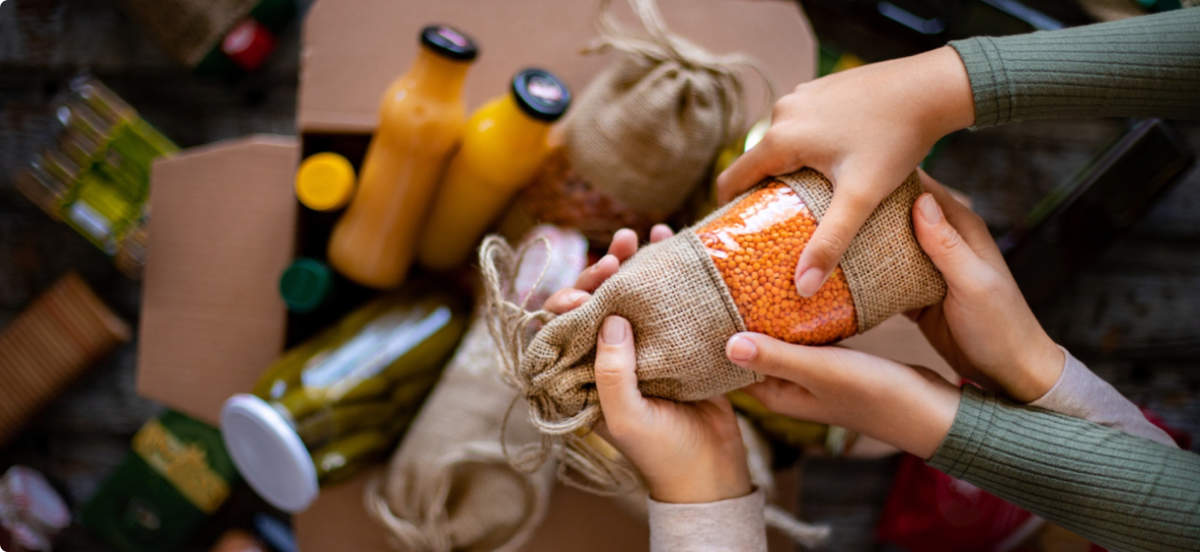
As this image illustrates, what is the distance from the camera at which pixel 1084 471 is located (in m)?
0.48

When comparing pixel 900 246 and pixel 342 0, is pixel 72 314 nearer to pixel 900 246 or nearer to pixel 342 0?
pixel 342 0

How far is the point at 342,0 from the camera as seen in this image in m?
0.75

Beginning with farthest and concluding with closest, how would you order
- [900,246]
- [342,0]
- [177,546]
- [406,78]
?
[177,546], [342,0], [406,78], [900,246]

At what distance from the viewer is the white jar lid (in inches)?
23.4

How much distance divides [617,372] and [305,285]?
0.38 meters

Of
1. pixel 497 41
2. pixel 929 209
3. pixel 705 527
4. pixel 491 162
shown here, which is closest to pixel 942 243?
pixel 929 209

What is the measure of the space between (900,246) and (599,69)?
40 cm

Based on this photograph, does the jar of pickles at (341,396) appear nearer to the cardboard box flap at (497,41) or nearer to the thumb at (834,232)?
the cardboard box flap at (497,41)

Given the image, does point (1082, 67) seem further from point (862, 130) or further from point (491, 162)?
point (491, 162)

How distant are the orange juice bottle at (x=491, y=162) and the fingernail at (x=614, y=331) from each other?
213mm

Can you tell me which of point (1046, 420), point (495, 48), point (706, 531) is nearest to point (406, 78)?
point (495, 48)

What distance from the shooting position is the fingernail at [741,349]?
0.44 metres

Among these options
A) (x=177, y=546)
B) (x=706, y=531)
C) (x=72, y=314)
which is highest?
(x=706, y=531)

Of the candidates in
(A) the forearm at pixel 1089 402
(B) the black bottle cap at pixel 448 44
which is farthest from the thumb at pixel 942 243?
(B) the black bottle cap at pixel 448 44
